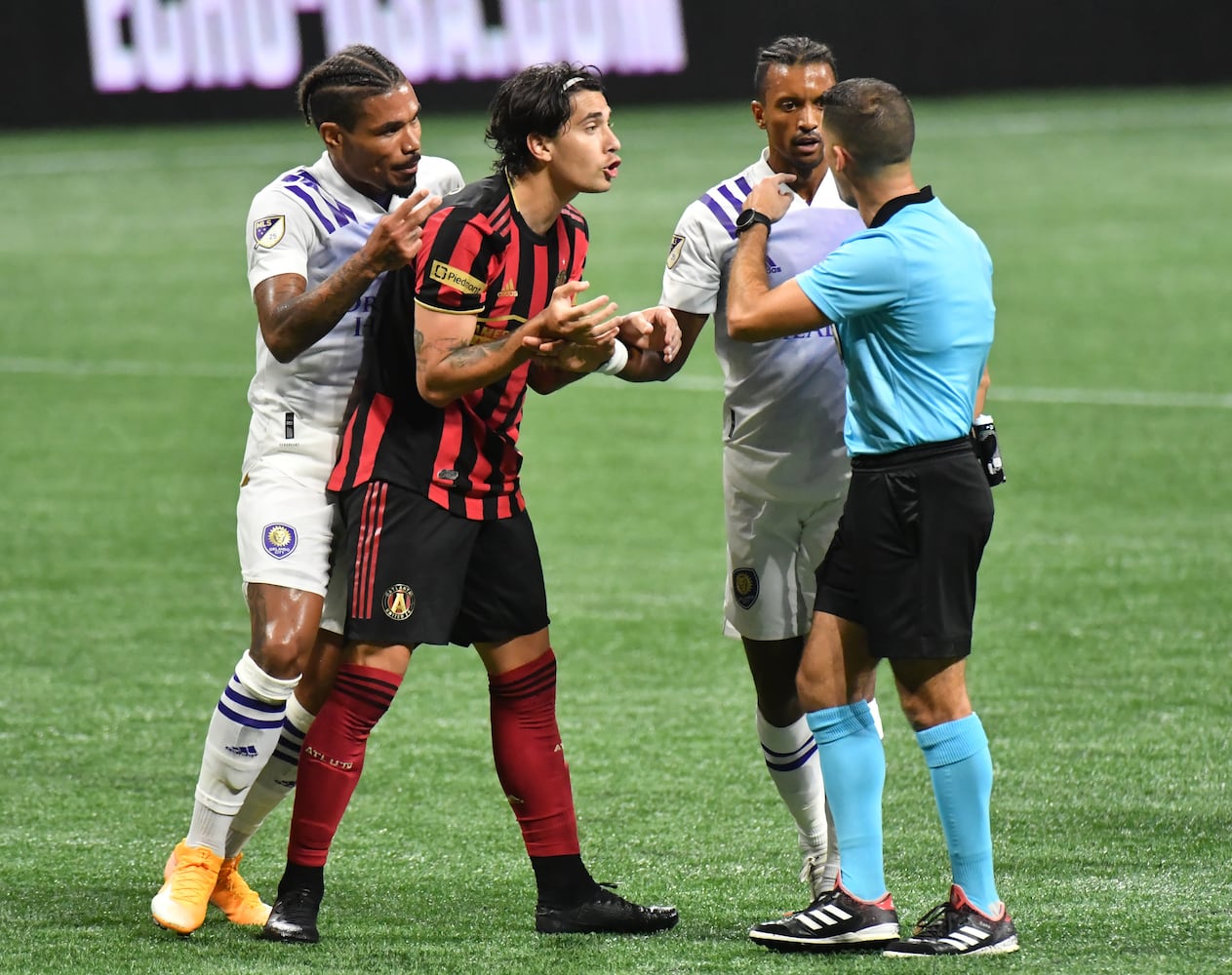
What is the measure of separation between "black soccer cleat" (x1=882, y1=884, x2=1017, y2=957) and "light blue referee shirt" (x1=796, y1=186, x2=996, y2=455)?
1050mm

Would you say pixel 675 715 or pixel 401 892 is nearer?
pixel 401 892

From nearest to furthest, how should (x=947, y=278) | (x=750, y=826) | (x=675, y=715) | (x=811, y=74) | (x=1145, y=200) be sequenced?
1. (x=947, y=278)
2. (x=811, y=74)
3. (x=750, y=826)
4. (x=675, y=715)
5. (x=1145, y=200)

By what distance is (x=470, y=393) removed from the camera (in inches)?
181

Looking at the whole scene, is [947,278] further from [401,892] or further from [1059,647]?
[1059,647]

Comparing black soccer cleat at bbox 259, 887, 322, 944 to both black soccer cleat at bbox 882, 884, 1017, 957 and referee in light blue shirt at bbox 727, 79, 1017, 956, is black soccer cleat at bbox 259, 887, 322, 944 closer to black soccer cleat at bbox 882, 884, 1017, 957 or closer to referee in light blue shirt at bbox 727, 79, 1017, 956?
referee in light blue shirt at bbox 727, 79, 1017, 956

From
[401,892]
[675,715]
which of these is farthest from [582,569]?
[401,892]

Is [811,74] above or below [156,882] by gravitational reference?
above

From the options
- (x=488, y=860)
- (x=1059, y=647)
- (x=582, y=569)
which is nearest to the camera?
(x=488, y=860)

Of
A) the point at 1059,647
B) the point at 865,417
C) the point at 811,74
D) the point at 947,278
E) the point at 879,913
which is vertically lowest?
the point at 1059,647

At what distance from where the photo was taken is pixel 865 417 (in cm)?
438

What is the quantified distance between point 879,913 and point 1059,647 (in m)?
3.48

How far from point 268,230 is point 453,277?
632 millimetres

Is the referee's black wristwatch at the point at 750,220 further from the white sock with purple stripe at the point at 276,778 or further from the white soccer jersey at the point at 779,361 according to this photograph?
the white sock with purple stripe at the point at 276,778

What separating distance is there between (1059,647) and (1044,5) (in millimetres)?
19851
